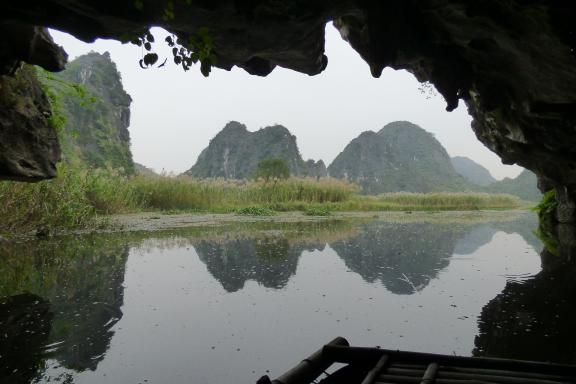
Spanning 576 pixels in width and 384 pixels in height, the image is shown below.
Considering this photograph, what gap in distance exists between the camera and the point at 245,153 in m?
57.3

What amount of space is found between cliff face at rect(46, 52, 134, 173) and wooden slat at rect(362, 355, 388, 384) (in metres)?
44.9

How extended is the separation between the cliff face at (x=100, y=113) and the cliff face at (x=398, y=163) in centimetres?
3074

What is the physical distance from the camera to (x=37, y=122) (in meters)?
4.02

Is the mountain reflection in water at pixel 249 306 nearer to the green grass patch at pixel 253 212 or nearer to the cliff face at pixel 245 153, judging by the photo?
the green grass patch at pixel 253 212

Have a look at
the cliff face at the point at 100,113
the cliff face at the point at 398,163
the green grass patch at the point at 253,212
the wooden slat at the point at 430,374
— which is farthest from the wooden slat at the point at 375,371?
the cliff face at the point at 398,163

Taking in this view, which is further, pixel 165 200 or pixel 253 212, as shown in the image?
pixel 165 200

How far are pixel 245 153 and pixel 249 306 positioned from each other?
2163 inches

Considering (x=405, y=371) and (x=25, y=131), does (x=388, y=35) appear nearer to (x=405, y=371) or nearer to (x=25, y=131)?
(x=405, y=371)

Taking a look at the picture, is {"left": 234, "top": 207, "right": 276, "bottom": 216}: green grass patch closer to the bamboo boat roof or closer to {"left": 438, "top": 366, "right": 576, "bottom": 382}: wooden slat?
the bamboo boat roof

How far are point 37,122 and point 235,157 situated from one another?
54.3 m

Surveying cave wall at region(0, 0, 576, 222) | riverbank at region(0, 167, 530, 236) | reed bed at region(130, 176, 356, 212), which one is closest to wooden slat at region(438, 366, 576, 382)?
cave wall at region(0, 0, 576, 222)

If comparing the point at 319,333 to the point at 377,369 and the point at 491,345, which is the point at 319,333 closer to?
the point at 377,369

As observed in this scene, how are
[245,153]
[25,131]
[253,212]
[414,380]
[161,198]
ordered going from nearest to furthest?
[414,380] < [25,131] < [253,212] < [161,198] < [245,153]

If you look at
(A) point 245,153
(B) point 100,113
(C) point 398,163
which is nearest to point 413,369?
(A) point 245,153
